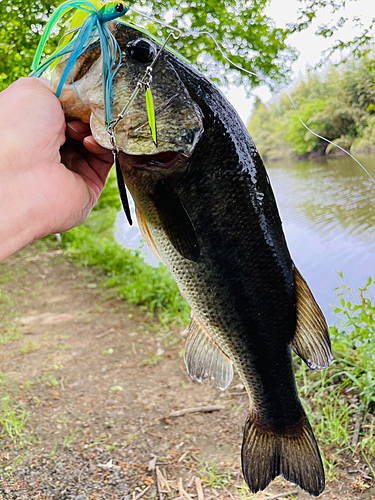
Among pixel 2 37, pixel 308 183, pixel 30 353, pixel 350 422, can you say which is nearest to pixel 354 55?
pixel 308 183

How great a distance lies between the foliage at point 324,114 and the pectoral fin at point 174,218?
102 inches

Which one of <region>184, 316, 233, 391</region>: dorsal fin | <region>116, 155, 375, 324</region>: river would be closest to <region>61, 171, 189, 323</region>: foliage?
<region>116, 155, 375, 324</region>: river

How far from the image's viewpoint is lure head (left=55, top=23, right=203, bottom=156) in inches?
42.9

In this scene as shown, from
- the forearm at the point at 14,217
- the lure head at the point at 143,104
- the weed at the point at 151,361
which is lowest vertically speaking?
the weed at the point at 151,361

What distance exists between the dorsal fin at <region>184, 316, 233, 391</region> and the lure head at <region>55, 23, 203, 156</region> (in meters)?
0.59

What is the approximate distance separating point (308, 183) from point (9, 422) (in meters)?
3.66

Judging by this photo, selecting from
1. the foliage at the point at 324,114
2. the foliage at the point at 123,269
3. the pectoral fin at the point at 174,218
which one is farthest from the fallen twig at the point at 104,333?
the pectoral fin at the point at 174,218

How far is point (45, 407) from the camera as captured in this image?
11.4 ft

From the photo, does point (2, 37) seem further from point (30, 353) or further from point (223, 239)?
point (223, 239)

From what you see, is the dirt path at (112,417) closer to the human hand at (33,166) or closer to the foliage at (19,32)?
the human hand at (33,166)

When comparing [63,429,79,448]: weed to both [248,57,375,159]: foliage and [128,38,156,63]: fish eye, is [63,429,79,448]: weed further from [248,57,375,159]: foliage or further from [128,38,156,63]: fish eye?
[248,57,375,159]: foliage

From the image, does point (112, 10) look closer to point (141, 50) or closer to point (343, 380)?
point (141, 50)

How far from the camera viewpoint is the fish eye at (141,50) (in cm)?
109

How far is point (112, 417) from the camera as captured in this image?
3371 millimetres
